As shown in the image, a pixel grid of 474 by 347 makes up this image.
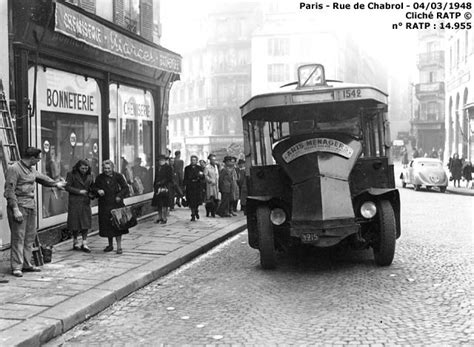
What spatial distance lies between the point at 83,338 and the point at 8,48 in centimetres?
526

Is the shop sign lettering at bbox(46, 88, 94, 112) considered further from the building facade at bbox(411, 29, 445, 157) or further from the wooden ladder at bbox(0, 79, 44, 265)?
the building facade at bbox(411, 29, 445, 157)

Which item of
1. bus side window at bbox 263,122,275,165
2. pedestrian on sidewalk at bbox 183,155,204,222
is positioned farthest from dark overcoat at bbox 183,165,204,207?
bus side window at bbox 263,122,275,165

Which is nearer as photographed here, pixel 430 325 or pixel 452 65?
pixel 430 325

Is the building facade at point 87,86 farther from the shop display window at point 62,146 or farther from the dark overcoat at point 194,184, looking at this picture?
the dark overcoat at point 194,184

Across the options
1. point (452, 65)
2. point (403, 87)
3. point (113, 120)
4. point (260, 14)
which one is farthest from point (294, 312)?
point (403, 87)

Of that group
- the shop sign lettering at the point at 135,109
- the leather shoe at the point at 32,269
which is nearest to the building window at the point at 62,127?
the shop sign lettering at the point at 135,109

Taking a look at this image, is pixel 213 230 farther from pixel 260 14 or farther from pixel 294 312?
pixel 260 14

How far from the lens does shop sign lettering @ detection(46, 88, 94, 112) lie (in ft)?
33.5

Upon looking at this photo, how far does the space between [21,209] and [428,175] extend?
66.7 ft

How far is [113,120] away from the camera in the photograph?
500 inches

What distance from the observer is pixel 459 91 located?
37.3m

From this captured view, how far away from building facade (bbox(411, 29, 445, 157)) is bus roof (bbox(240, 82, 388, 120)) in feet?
184

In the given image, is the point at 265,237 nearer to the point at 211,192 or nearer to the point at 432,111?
the point at 211,192

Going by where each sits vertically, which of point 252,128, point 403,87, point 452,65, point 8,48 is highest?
point 403,87
